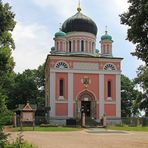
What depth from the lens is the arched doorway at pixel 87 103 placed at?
2128 inches

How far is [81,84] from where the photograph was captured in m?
54.4

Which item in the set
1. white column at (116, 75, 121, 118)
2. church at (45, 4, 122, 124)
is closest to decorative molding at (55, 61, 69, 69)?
church at (45, 4, 122, 124)

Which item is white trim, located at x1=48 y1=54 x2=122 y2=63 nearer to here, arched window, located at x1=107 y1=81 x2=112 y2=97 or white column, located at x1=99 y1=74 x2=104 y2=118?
white column, located at x1=99 y1=74 x2=104 y2=118

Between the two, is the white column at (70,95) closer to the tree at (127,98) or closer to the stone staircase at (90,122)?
the stone staircase at (90,122)

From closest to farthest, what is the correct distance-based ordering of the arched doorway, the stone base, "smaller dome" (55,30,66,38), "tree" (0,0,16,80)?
1. "tree" (0,0,16,80)
2. the stone base
3. the arched doorway
4. "smaller dome" (55,30,66,38)

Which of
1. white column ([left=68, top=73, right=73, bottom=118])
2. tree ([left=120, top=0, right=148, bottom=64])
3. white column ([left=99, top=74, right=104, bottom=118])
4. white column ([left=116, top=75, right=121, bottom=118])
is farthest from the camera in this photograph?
white column ([left=116, top=75, right=121, bottom=118])

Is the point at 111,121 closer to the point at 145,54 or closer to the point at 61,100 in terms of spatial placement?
the point at 61,100

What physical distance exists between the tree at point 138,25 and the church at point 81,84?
36.9 meters

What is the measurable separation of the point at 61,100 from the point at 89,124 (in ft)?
16.7

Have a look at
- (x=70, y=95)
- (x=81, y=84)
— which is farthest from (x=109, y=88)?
(x=70, y=95)

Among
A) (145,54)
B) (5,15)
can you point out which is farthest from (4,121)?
(5,15)

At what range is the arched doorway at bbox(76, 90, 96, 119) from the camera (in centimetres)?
5405

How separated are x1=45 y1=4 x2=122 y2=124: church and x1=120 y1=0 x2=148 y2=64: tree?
36911 millimetres

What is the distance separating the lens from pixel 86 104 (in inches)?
2170
